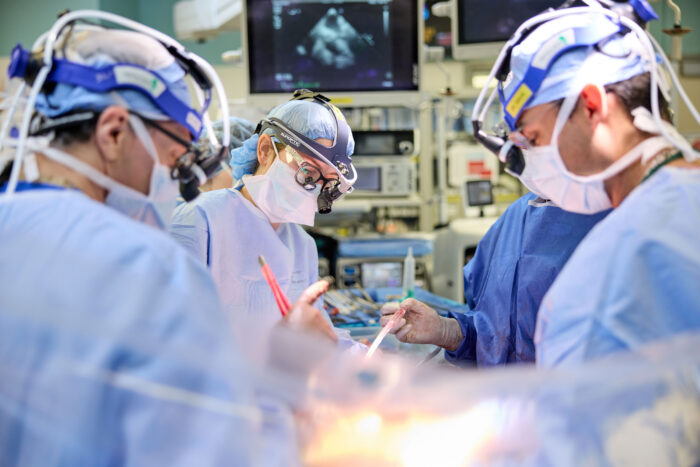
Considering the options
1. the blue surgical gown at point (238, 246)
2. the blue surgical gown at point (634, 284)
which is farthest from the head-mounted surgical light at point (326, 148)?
the blue surgical gown at point (634, 284)

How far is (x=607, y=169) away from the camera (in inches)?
46.8

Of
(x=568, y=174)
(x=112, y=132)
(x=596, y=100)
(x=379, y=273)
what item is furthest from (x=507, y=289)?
(x=379, y=273)

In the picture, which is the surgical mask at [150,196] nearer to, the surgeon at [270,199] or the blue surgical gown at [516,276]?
the surgeon at [270,199]

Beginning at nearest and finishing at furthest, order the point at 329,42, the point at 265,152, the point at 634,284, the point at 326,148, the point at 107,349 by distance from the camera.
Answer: the point at 107,349 < the point at 634,284 < the point at 326,148 < the point at 265,152 < the point at 329,42

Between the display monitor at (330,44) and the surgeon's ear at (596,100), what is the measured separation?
2.36 metres

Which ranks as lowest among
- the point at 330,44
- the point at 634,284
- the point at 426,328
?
the point at 426,328

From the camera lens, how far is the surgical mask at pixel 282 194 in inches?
74.6

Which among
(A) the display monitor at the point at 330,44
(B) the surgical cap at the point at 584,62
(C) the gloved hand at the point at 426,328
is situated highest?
(A) the display monitor at the point at 330,44

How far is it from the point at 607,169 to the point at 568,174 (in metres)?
0.07

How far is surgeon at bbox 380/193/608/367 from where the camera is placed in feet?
5.33

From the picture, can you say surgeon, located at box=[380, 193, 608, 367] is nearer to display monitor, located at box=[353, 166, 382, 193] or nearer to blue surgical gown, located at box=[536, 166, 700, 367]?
blue surgical gown, located at box=[536, 166, 700, 367]

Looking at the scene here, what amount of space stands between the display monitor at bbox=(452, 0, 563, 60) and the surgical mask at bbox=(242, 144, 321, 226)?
191cm

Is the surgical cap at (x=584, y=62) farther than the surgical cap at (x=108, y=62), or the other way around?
the surgical cap at (x=584, y=62)

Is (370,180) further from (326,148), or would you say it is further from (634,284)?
(634,284)
